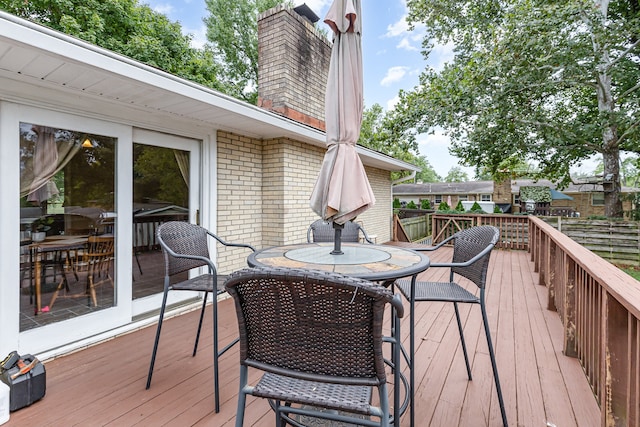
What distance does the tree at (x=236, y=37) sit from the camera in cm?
1550

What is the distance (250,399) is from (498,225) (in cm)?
842

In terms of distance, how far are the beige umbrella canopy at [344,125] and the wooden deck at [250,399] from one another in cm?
134

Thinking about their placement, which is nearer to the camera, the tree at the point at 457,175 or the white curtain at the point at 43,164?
the white curtain at the point at 43,164

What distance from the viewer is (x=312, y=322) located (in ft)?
3.68

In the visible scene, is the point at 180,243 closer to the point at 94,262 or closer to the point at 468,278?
the point at 94,262

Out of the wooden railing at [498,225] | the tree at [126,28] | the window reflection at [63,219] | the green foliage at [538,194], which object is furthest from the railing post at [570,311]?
the green foliage at [538,194]

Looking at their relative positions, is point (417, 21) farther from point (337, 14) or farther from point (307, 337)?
point (307, 337)

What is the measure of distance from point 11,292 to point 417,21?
1298cm

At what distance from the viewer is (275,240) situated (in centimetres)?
463

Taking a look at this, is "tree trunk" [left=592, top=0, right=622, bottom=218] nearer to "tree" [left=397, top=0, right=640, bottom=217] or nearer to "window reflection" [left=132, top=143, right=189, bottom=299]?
"tree" [left=397, top=0, right=640, bottom=217]

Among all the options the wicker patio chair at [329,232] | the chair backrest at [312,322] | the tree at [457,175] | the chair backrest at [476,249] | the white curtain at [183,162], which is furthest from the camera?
the tree at [457,175]

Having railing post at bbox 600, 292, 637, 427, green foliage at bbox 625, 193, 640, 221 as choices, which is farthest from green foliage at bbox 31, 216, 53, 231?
green foliage at bbox 625, 193, 640, 221

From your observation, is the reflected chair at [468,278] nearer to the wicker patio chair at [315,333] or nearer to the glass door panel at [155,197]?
the wicker patio chair at [315,333]

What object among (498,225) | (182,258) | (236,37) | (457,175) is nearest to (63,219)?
(182,258)
